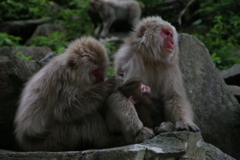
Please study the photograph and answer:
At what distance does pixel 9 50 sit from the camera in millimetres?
8430

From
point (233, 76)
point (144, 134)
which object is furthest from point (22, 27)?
point (144, 134)

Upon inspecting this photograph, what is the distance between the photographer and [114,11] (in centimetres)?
1684

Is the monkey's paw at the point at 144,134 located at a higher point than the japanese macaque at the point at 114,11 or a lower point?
higher

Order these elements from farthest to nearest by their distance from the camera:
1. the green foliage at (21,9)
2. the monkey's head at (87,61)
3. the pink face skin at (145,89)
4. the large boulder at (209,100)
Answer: the green foliage at (21,9), the large boulder at (209,100), the pink face skin at (145,89), the monkey's head at (87,61)

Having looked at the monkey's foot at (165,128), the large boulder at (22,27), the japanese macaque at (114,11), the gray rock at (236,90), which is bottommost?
the large boulder at (22,27)

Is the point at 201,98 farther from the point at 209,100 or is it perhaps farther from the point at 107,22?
the point at 107,22

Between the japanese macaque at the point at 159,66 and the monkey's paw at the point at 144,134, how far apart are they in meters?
0.61

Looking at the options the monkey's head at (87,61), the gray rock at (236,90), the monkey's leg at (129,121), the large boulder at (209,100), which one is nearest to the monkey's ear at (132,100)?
the monkey's leg at (129,121)

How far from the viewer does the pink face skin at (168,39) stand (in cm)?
510

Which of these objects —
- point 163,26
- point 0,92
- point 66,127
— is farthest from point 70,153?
point 163,26

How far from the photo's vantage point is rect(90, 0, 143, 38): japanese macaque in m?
15.9

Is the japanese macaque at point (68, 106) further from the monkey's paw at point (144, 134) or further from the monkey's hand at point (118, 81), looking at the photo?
the monkey's paw at point (144, 134)

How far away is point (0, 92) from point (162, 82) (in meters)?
2.41

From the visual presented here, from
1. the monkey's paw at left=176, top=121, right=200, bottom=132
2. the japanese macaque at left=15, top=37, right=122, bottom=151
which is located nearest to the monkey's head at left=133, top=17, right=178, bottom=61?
the japanese macaque at left=15, top=37, right=122, bottom=151
